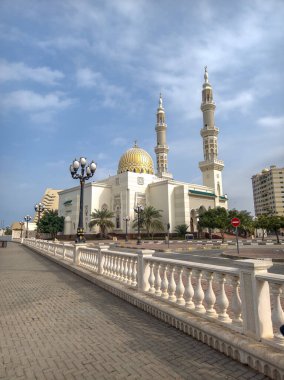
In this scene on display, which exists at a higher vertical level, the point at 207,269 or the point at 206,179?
the point at 206,179

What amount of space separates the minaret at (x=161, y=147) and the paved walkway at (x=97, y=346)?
64283 mm

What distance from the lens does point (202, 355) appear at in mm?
3662

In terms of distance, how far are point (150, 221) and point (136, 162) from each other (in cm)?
1755

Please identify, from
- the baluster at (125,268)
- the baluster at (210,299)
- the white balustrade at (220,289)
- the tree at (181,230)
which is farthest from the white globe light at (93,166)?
the tree at (181,230)

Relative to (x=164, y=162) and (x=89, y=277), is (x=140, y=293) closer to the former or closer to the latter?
(x=89, y=277)

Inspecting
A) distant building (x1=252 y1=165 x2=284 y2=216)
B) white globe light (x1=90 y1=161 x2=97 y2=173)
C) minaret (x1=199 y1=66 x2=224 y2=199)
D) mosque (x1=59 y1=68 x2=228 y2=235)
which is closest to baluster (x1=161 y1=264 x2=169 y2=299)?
white globe light (x1=90 y1=161 x2=97 y2=173)

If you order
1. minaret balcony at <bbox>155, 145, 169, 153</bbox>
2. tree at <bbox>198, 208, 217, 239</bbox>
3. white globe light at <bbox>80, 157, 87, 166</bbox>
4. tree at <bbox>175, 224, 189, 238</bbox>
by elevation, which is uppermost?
minaret balcony at <bbox>155, 145, 169, 153</bbox>

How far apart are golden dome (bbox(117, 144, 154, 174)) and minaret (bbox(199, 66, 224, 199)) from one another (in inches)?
453

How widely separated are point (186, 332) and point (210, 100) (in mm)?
62136

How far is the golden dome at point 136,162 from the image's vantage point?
216 feet

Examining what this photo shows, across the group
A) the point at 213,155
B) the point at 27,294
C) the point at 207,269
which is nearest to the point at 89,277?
the point at 27,294

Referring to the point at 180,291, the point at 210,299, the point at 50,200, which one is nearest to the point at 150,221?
the point at 180,291

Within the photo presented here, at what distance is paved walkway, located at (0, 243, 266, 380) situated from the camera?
3.23 m

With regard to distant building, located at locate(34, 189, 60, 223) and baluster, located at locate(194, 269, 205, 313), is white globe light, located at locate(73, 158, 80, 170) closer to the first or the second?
baluster, located at locate(194, 269, 205, 313)
